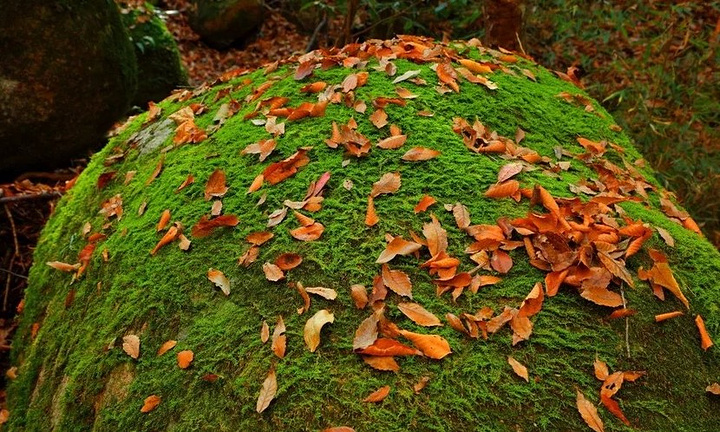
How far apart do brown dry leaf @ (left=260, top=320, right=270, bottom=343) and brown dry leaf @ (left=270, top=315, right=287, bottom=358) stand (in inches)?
0.9

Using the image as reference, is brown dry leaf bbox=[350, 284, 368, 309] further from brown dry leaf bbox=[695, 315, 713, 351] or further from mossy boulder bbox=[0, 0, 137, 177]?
mossy boulder bbox=[0, 0, 137, 177]

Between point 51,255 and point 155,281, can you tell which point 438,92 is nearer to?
point 155,281

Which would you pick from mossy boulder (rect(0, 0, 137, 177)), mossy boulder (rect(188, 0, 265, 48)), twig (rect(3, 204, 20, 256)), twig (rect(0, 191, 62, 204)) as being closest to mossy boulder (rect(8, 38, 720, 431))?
twig (rect(3, 204, 20, 256))

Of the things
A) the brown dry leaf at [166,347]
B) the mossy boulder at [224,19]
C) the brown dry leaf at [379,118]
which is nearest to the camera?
the brown dry leaf at [166,347]

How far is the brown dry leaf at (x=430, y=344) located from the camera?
161 cm

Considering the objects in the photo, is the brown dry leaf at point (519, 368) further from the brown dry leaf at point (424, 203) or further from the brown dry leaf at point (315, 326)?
the brown dry leaf at point (424, 203)

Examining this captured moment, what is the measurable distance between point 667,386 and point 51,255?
2.92 metres

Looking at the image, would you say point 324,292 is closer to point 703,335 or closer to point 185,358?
point 185,358

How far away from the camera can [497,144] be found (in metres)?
2.45

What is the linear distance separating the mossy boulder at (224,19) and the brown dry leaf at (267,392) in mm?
9580

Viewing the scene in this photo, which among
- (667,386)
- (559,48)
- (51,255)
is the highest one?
(667,386)

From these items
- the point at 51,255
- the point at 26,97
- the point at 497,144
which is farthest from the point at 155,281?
the point at 26,97

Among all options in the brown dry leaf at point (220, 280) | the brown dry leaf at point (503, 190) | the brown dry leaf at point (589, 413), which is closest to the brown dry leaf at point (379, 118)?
the brown dry leaf at point (503, 190)

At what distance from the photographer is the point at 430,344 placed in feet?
5.33
